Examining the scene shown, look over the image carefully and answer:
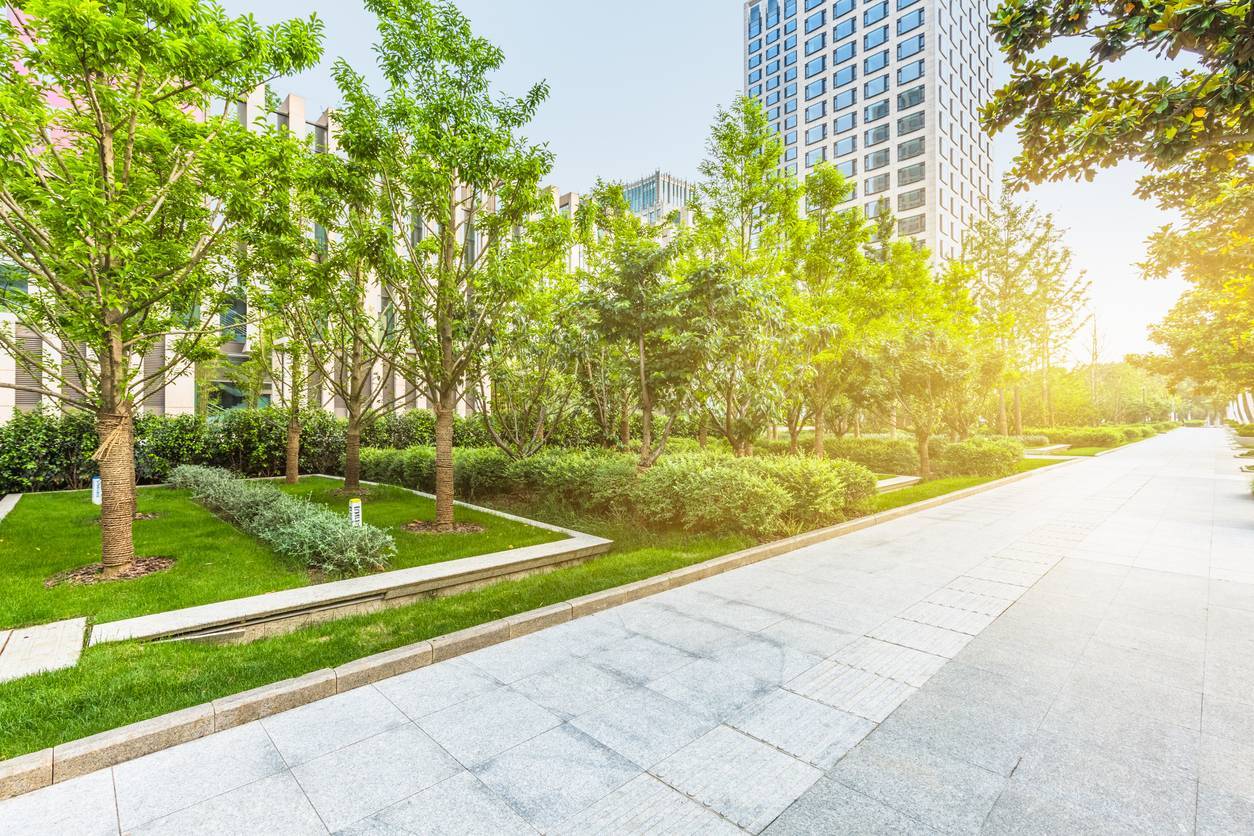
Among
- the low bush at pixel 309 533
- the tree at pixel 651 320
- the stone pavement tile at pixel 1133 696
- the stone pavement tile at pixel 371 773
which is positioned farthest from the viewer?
the tree at pixel 651 320

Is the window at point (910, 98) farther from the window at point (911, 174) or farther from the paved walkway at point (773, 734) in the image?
the paved walkway at point (773, 734)

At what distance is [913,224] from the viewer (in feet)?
163

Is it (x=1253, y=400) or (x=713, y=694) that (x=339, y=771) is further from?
(x=1253, y=400)

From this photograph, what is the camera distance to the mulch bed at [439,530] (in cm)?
878

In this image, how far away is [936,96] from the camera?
4778 centimetres

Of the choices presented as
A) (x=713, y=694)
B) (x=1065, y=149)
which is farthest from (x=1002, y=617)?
(x=1065, y=149)

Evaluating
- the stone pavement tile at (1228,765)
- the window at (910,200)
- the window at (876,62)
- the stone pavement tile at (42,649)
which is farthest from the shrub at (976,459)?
the window at (876,62)

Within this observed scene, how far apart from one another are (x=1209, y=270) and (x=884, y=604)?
443 inches

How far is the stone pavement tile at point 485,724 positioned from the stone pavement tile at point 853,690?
1829 millimetres

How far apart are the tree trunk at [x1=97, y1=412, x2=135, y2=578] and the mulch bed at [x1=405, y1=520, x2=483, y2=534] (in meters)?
3.39

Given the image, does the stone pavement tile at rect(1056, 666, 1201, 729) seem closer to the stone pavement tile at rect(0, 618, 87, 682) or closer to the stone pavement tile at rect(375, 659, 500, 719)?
the stone pavement tile at rect(375, 659, 500, 719)

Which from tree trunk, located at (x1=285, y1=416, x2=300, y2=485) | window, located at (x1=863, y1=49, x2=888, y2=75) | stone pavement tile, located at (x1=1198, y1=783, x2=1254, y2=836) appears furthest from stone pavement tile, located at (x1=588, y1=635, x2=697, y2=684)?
window, located at (x1=863, y1=49, x2=888, y2=75)

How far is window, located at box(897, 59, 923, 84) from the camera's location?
4859 centimetres

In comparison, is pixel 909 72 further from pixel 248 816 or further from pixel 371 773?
pixel 248 816
